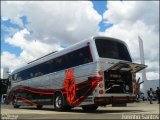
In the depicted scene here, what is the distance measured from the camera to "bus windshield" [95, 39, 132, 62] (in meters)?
15.2

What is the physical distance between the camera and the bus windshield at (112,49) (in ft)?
49.8

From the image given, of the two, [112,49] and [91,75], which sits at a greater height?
[112,49]

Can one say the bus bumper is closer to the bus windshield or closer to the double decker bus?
the double decker bus

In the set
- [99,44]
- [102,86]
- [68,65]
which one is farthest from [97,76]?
[68,65]

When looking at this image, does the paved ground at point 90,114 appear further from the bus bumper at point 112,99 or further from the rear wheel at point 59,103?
the rear wheel at point 59,103

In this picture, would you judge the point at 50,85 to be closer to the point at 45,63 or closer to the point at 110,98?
the point at 45,63

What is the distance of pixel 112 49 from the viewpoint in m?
15.8

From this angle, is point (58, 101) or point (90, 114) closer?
point (90, 114)

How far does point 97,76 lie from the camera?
47.4ft

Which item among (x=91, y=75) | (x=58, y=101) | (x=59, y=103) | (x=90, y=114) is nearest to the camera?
(x=90, y=114)

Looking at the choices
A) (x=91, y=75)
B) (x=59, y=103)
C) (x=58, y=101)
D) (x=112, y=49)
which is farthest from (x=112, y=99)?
(x=58, y=101)

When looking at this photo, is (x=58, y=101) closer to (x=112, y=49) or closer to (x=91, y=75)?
(x=91, y=75)

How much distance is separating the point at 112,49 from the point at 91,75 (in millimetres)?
1973

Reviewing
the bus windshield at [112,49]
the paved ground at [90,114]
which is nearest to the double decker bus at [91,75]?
the bus windshield at [112,49]
